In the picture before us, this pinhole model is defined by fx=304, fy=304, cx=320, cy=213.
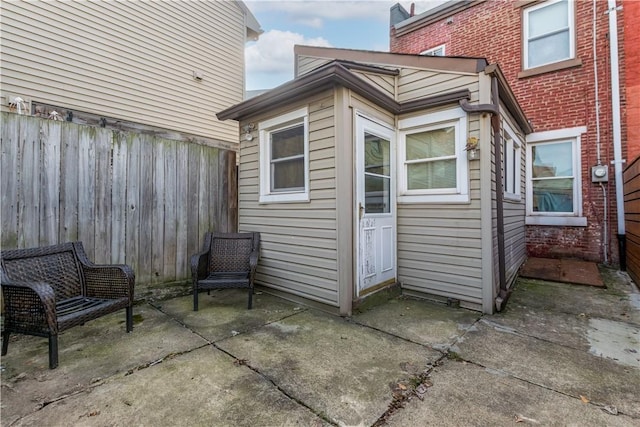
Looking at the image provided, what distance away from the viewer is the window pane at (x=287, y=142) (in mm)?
3992

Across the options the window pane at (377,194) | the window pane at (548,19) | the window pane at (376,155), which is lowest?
the window pane at (377,194)

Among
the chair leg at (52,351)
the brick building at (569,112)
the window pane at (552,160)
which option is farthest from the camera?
the window pane at (552,160)

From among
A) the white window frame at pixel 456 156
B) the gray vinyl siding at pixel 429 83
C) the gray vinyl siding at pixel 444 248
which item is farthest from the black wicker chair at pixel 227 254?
the gray vinyl siding at pixel 429 83

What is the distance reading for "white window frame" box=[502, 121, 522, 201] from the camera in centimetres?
449

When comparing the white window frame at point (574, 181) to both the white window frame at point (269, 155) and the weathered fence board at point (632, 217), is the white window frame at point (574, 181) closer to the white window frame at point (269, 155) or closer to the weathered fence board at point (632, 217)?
the weathered fence board at point (632, 217)

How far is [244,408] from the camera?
1829mm

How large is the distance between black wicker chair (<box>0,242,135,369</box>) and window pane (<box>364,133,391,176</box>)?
112 inches

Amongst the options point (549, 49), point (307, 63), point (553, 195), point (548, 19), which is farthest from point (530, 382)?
point (548, 19)

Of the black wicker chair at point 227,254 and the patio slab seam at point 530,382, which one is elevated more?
the black wicker chair at point 227,254

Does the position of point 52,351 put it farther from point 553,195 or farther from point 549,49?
point 549,49

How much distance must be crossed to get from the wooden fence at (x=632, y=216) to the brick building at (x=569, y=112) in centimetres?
38

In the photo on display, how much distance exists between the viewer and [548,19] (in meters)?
6.22

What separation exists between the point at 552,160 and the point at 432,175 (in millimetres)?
3931

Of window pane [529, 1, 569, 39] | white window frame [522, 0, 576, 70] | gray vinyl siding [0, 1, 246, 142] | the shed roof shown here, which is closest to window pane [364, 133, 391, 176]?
the shed roof
